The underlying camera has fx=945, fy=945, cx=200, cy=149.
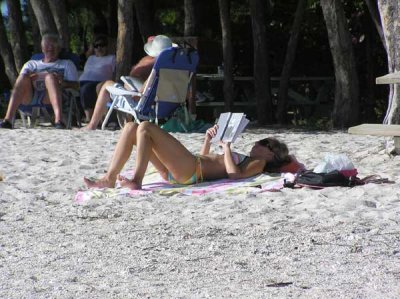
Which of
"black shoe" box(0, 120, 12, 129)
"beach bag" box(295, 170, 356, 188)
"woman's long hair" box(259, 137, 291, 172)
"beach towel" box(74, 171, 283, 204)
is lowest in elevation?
"black shoe" box(0, 120, 12, 129)

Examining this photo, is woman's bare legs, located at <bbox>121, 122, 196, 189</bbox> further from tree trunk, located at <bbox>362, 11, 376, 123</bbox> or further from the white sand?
tree trunk, located at <bbox>362, 11, 376, 123</bbox>

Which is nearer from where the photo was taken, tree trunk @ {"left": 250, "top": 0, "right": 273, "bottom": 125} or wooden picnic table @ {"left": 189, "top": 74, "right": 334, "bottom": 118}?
tree trunk @ {"left": 250, "top": 0, "right": 273, "bottom": 125}

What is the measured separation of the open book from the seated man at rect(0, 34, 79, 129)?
481 centimetres

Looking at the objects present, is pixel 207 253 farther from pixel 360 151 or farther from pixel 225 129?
pixel 360 151

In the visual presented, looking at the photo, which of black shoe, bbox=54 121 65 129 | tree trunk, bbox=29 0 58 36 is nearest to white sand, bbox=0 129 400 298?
black shoe, bbox=54 121 65 129

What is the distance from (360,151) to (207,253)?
434 cm

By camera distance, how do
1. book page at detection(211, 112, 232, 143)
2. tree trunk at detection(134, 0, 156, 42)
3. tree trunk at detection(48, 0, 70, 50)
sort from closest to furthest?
book page at detection(211, 112, 232, 143), tree trunk at detection(48, 0, 70, 50), tree trunk at detection(134, 0, 156, 42)

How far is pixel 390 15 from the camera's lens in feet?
27.0

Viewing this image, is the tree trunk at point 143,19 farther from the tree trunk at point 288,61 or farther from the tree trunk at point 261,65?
the tree trunk at point 288,61

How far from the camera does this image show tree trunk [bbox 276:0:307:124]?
13013 millimetres

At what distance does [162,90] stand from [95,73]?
1.61m

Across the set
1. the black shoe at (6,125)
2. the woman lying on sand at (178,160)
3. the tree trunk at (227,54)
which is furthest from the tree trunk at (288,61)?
the woman lying on sand at (178,160)

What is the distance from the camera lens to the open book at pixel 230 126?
665 cm

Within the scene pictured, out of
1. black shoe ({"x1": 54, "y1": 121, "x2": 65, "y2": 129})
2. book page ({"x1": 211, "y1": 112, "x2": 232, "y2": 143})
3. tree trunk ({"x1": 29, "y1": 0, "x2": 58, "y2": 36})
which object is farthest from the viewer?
tree trunk ({"x1": 29, "y1": 0, "x2": 58, "y2": 36})
